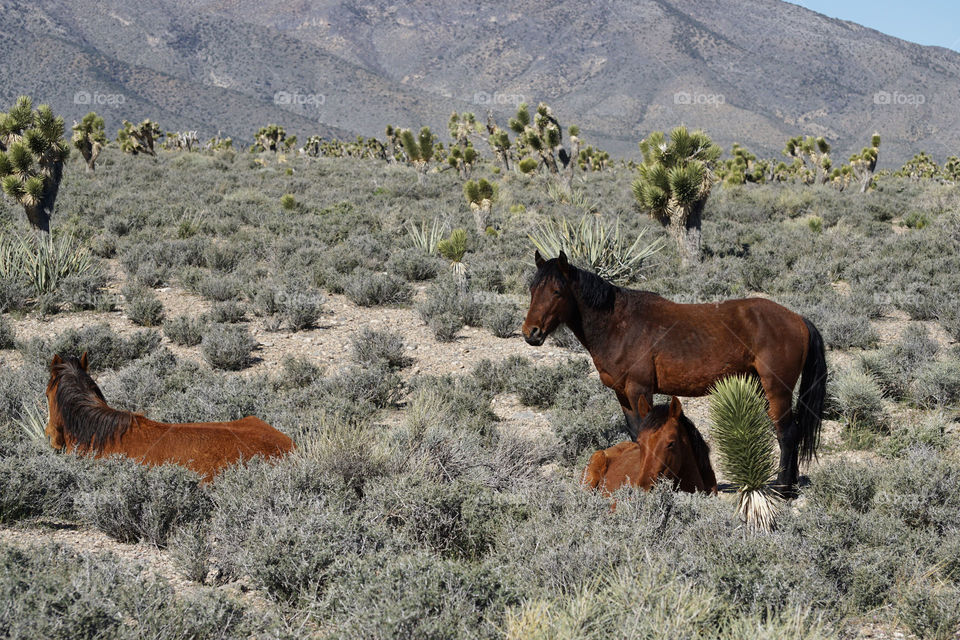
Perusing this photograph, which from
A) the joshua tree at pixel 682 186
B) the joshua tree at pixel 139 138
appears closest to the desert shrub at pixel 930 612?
the joshua tree at pixel 682 186

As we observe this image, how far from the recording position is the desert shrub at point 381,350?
9320 millimetres

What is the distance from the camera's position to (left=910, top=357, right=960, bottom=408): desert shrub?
7.47m

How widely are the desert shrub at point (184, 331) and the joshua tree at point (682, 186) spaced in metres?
10.5

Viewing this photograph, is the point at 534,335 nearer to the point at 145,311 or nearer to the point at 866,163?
the point at 145,311

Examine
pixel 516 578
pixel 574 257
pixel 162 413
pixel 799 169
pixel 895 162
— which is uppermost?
pixel 895 162

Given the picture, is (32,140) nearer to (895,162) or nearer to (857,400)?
(857,400)

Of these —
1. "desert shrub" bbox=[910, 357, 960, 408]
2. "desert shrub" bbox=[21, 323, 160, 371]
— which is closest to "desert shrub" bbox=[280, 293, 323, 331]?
"desert shrub" bbox=[21, 323, 160, 371]

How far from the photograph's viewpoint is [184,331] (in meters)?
9.96

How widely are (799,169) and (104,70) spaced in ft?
511

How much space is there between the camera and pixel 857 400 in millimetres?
7250

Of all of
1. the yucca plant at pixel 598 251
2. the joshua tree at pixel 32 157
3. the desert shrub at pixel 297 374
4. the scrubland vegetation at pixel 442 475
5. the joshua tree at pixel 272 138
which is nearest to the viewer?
the scrubland vegetation at pixel 442 475

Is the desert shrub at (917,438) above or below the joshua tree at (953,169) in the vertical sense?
below

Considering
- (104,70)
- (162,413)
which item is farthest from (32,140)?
(104,70)

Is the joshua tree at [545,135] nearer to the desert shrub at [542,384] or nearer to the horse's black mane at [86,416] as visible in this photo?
the desert shrub at [542,384]
